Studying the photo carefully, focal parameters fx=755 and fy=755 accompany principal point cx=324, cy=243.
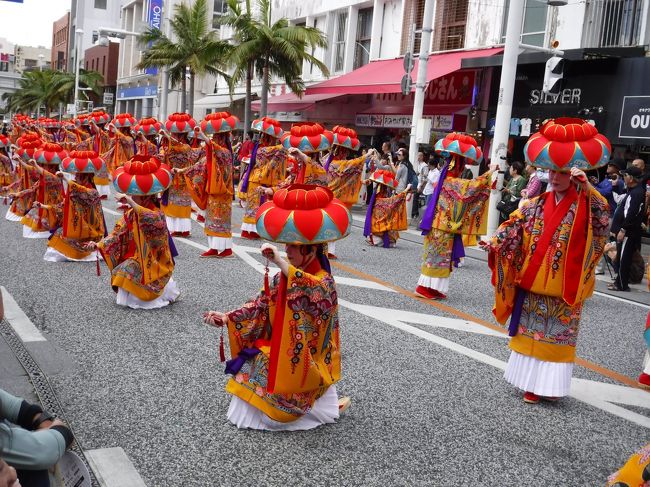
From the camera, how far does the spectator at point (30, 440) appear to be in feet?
8.17

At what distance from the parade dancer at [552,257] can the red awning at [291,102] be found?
15914mm

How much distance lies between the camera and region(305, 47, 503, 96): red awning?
57.9 feet

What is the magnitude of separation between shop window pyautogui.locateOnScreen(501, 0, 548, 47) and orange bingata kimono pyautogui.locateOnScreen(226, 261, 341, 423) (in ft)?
45.0

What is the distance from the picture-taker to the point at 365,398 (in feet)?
17.1

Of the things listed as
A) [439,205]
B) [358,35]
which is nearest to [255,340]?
[439,205]

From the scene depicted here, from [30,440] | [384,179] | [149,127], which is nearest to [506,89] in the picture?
[384,179]

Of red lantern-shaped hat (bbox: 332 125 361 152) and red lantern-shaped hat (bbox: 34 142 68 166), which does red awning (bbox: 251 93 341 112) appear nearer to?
red lantern-shaped hat (bbox: 332 125 361 152)

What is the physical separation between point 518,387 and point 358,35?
20082 millimetres

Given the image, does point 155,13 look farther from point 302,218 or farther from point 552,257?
point 302,218

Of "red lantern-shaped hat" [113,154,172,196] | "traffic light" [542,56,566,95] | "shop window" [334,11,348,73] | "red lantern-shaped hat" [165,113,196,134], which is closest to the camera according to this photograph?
"red lantern-shaped hat" [113,154,172,196]

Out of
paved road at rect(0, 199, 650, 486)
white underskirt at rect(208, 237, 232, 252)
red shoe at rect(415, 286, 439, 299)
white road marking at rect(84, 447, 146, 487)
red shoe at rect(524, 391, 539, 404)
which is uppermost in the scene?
white underskirt at rect(208, 237, 232, 252)

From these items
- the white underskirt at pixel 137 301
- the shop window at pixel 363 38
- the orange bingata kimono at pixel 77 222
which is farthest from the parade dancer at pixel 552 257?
the shop window at pixel 363 38

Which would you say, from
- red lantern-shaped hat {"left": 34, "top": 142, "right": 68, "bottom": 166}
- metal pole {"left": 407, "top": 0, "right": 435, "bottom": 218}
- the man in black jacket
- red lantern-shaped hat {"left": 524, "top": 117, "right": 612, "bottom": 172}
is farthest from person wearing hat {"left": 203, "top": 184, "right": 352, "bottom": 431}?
metal pole {"left": 407, "top": 0, "right": 435, "bottom": 218}

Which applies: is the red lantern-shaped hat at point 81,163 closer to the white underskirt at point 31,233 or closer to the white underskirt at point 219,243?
the white underskirt at point 219,243
